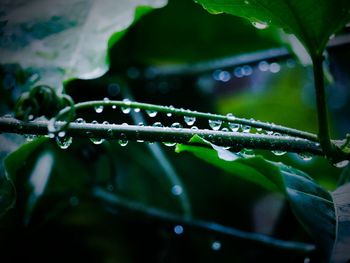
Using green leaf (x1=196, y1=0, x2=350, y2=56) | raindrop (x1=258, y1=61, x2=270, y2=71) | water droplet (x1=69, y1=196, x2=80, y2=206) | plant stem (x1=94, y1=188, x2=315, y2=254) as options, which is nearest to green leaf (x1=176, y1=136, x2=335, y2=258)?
green leaf (x1=196, y1=0, x2=350, y2=56)

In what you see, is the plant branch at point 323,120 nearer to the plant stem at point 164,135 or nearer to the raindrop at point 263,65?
the plant stem at point 164,135

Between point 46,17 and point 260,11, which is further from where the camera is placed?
point 46,17

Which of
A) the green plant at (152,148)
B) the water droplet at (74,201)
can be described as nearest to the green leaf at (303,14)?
the green plant at (152,148)

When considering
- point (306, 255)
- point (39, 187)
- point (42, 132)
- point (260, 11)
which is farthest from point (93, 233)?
point (260, 11)

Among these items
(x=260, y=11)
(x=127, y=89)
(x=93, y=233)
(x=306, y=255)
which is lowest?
(x=93, y=233)

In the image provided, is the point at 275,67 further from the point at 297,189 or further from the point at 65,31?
the point at 297,189

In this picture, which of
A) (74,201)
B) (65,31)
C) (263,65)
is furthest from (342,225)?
(263,65)

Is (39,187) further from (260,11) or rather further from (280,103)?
(280,103)

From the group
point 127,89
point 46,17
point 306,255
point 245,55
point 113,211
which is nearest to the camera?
point 46,17
